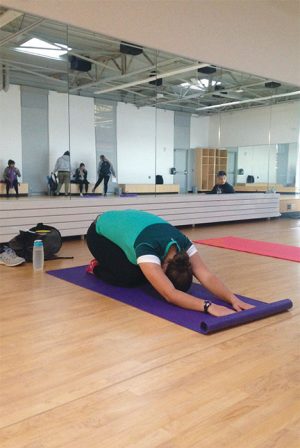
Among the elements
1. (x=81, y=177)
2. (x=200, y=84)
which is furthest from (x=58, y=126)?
(x=200, y=84)

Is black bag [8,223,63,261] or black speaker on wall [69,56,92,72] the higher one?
black speaker on wall [69,56,92,72]

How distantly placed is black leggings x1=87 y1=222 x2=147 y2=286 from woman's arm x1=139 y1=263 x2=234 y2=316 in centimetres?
50

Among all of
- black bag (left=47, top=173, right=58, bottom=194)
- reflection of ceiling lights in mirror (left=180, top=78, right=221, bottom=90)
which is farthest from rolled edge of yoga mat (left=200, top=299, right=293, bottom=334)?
reflection of ceiling lights in mirror (left=180, top=78, right=221, bottom=90)

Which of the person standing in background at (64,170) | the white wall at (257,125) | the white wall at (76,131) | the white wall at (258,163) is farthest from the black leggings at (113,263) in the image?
the white wall at (258,163)

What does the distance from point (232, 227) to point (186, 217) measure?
98 cm

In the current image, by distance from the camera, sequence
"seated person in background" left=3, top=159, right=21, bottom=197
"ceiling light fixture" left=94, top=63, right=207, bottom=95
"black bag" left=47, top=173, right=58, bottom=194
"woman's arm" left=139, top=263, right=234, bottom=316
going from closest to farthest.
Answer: "woman's arm" left=139, top=263, right=234, bottom=316, "black bag" left=47, top=173, right=58, bottom=194, "seated person in background" left=3, top=159, right=21, bottom=197, "ceiling light fixture" left=94, top=63, right=207, bottom=95

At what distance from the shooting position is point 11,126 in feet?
28.8

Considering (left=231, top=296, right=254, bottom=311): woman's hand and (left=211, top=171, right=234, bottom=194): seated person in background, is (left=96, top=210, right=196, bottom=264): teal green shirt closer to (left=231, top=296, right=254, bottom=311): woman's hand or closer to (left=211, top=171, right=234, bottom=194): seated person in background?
(left=231, top=296, right=254, bottom=311): woman's hand

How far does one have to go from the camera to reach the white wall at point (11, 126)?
7.94 meters

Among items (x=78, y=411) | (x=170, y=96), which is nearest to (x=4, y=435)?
(x=78, y=411)

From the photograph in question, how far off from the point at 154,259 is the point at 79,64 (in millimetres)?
4441

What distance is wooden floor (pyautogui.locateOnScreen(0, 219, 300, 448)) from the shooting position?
1414mm

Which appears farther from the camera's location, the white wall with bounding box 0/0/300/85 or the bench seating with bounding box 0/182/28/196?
the bench seating with bounding box 0/182/28/196

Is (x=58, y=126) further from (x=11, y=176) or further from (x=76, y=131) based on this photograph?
(x=11, y=176)
